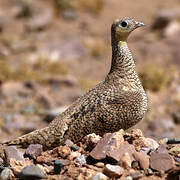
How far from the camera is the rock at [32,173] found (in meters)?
6.74

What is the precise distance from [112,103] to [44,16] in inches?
645

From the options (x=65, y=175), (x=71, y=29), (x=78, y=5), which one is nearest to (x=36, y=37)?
(x=71, y=29)

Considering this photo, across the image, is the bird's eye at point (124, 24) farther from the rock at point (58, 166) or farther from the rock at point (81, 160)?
the rock at point (58, 166)

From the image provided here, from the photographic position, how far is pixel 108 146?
7.11 meters

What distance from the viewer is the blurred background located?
14.5 m

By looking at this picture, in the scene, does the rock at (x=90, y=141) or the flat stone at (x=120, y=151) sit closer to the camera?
the flat stone at (x=120, y=151)

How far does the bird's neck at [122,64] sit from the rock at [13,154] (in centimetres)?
180

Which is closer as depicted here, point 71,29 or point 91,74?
point 91,74

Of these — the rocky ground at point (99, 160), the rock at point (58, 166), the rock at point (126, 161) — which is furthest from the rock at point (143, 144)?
Result: the rock at point (58, 166)

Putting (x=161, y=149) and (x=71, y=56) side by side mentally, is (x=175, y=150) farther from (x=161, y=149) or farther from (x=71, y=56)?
(x=71, y=56)

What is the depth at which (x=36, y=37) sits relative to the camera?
21984 millimetres

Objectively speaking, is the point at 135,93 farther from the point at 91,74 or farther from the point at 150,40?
the point at 150,40

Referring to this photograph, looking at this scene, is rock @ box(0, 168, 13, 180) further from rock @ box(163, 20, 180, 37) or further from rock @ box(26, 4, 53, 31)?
rock @ box(26, 4, 53, 31)

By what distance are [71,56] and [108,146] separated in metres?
13.1
